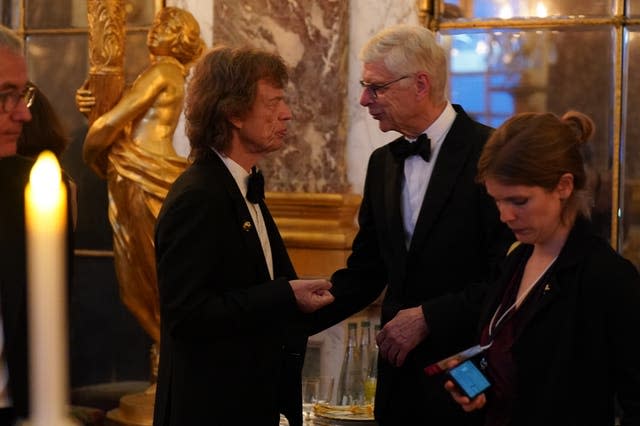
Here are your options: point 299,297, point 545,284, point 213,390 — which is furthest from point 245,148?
point 545,284

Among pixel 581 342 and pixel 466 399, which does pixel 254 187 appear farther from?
pixel 581 342

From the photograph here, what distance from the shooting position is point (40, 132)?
346 centimetres

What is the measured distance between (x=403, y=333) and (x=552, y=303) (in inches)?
30.7

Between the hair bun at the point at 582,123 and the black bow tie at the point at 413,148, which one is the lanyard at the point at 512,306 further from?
the hair bun at the point at 582,123

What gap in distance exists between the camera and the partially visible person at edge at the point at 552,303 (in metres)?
2.24

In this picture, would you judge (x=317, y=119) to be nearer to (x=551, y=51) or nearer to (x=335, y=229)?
(x=335, y=229)

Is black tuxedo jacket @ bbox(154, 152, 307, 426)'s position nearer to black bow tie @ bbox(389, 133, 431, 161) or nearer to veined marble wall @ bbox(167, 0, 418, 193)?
black bow tie @ bbox(389, 133, 431, 161)

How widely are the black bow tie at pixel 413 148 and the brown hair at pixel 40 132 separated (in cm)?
114

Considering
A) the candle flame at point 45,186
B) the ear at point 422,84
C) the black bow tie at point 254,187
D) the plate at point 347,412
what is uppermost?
the ear at point 422,84

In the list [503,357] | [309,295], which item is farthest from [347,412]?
[503,357]

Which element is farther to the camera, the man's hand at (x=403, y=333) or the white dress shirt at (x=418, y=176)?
the white dress shirt at (x=418, y=176)

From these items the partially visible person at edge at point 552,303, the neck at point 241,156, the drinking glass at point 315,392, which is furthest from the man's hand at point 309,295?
the drinking glass at point 315,392

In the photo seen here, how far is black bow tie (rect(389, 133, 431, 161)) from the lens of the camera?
10.4 feet

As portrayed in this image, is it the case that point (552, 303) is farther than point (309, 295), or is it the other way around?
point (309, 295)
